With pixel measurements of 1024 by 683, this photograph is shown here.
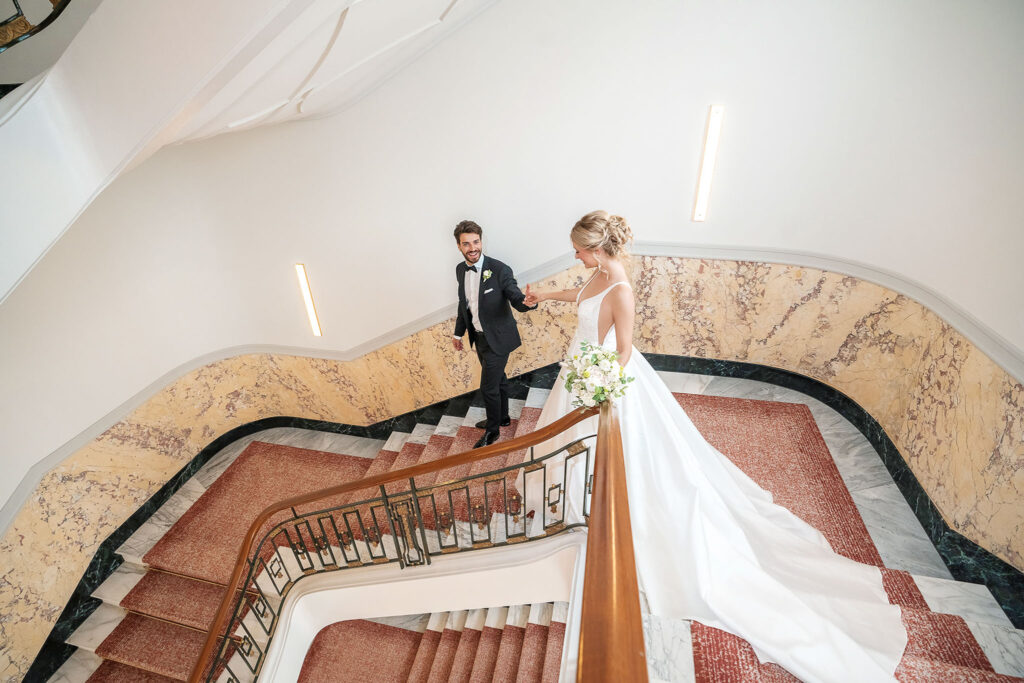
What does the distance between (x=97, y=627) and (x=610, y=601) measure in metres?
5.91

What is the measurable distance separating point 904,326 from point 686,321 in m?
1.64

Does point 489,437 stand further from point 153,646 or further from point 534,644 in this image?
point 153,646

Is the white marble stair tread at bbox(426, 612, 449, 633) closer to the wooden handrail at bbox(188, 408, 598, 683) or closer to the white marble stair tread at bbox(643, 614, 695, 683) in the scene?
the wooden handrail at bbox(188, 408, 598, 683)

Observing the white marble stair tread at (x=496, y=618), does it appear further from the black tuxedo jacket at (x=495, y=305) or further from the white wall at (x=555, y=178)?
the white wall at (x=555, y=178)

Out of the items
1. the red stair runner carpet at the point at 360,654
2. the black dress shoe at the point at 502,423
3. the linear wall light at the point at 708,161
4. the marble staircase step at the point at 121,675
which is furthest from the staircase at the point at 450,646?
the linear wall light at the point at 708,161

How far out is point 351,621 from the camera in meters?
5.00

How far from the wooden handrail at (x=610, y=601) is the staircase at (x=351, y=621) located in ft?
4.84

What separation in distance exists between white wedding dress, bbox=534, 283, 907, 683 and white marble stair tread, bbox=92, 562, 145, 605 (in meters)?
4.55

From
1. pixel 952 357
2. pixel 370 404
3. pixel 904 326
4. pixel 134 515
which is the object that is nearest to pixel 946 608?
pixel 952 357

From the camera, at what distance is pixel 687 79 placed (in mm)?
3861

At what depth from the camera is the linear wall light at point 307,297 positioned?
5109 mm

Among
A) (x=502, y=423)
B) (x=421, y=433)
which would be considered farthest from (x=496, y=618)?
(x=421, y=433)

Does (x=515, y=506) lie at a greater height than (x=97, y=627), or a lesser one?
greater

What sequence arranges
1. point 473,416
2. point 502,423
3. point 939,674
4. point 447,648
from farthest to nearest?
point 473,416
point 502,423
point 447,648
point 939,674
